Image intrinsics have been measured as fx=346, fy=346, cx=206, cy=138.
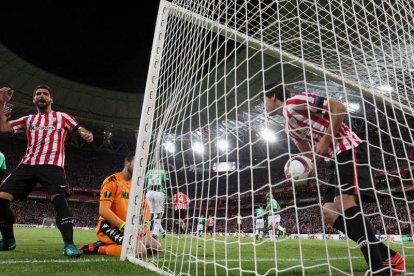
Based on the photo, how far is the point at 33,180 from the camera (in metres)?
3.49

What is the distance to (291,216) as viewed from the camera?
22.8 metres

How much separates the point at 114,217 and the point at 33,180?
894 mm

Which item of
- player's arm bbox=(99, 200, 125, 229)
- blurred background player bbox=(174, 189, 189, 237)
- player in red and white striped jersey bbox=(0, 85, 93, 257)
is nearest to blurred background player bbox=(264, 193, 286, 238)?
blurred background player bbox=(174, 189, 189, 237)

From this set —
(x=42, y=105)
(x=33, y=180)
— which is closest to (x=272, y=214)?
(x=33, y=180)

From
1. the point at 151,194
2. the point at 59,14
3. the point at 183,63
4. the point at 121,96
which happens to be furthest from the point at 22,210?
the point at 183,63

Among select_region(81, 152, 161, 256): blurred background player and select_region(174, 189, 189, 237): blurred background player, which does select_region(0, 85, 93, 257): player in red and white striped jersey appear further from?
select_region(174, 189, 189, 237): blurred background player

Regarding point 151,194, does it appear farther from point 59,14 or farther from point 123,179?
point 59,14

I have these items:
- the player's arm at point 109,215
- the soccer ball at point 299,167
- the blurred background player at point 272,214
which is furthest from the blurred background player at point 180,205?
the soccer ball at point 299,167

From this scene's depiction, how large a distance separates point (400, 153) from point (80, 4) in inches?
697

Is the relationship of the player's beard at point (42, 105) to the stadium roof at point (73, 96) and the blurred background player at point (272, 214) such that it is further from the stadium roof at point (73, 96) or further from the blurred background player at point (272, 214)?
the stadium roof at point (73, 96)

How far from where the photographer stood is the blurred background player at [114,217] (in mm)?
3674

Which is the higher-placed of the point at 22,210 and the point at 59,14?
the point at 59,14

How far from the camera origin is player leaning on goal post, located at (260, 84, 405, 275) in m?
2.11

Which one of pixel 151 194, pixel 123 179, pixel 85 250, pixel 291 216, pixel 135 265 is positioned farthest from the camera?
pixel 291 216
